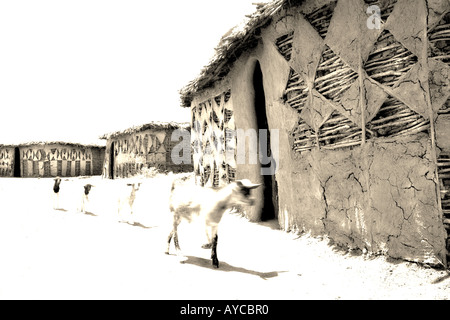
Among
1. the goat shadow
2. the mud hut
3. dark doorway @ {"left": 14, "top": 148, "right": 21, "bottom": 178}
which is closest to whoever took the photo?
the mud hut

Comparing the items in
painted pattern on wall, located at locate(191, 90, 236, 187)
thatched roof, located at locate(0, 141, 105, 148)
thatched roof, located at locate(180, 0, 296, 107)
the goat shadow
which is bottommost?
the goat shadow

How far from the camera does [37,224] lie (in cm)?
640

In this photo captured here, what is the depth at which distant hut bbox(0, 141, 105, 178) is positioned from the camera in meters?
25.7

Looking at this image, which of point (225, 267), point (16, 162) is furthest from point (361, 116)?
point (16, 162)

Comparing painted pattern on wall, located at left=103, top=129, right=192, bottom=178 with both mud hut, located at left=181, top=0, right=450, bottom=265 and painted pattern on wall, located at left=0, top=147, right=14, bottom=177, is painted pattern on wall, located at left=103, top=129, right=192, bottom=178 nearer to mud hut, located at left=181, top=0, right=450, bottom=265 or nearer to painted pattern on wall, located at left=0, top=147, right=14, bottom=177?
mud hut, located at left=181, top=0, right=450, bottom=265

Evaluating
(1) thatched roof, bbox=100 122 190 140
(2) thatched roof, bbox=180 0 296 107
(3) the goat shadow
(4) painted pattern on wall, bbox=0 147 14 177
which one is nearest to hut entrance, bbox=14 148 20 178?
(4) painted pattern on wall, bbox=0 147 14 177

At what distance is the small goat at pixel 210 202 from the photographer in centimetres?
341

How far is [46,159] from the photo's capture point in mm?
25734

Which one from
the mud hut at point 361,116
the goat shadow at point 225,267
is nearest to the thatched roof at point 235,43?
the mud hut at point 361,116

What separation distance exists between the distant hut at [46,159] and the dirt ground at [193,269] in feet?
73.5

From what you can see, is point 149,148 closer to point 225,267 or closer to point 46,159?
point 46,159

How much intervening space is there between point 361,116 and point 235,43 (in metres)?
3.30

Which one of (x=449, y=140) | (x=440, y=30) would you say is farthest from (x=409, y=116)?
(x=440, y=30)

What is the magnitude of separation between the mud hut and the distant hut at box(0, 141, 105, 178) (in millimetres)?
24214
